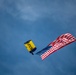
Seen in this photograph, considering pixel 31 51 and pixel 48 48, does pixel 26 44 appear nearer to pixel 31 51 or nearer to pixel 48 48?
pixel 31 51

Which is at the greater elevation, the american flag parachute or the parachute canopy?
the parachute canopy

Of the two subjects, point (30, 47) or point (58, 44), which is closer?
point (58, 44)

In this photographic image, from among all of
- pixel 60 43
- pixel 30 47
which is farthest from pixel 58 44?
pixel 30 47

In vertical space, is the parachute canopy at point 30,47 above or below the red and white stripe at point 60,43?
above

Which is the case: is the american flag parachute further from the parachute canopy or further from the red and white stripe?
the parachute canopy

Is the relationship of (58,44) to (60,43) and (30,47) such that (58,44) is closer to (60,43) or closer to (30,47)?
(60,43)

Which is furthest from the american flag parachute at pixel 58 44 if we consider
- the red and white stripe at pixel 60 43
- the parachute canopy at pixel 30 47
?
the parachute canopy at pixel 30 47

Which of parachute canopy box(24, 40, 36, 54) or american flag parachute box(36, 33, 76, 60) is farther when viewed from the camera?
parachute canopy box(24, 40, 36, 54)

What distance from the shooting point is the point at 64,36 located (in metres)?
40.2

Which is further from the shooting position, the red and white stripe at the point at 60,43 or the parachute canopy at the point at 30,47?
the parachute canopy at the point at 30,47

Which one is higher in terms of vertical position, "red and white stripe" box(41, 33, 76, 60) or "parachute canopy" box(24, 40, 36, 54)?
"parachute canopy" box(24, 40, 36, 54)

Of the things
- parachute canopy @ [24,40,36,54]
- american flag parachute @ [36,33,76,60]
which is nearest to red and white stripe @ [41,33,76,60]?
american flag parachute @ [36,33,76,60]

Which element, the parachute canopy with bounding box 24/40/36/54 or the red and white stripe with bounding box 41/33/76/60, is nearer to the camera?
the red and white stripe with bounding box 41/33/76/60

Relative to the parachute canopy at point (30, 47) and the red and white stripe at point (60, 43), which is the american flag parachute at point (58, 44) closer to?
the red and white stripe at point (60, 43)
